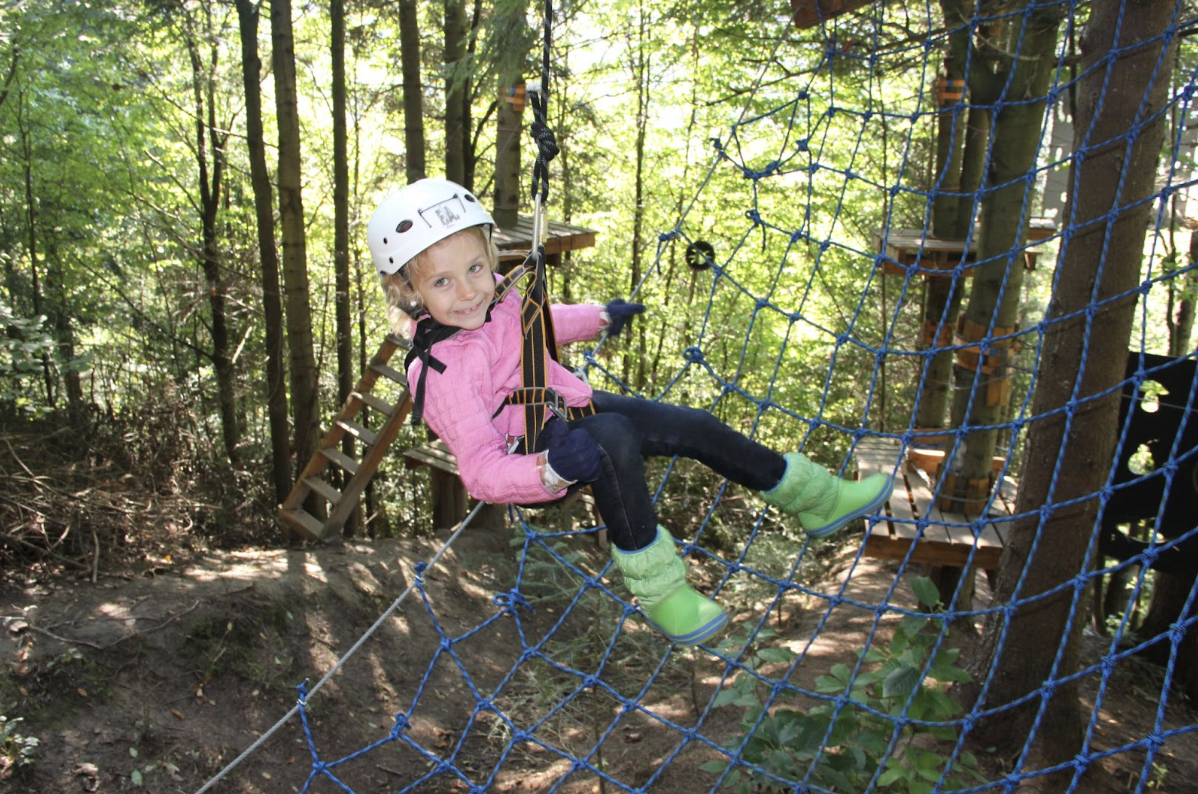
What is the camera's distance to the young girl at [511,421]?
155cm

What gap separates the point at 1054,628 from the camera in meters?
2.28

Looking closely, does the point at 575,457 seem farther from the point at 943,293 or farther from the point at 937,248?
the point at 943,293

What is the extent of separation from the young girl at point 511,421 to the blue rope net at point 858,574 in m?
0.19

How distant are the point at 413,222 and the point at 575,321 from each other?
0.46m

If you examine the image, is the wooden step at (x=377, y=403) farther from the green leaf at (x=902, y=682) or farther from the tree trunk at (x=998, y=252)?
the green leaf at (x=902, y=682)

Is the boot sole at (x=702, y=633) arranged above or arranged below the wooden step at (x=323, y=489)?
above

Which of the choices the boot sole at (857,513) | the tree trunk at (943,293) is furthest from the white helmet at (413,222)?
the tree trunk at (943,293)

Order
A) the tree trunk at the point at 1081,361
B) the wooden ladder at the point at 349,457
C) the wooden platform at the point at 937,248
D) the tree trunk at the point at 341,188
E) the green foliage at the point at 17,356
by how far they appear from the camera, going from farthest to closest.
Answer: the tree trunk at the point at 341,188 < the wooden ladder at the point at 349,457 < the wooden platform at the point at 937,248 < the green foliage at the point at 17,356 < the tree trunk at the point at 1081,361

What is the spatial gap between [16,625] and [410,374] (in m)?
2.27

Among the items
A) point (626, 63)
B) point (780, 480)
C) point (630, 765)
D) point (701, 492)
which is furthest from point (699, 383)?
point (780, 480)

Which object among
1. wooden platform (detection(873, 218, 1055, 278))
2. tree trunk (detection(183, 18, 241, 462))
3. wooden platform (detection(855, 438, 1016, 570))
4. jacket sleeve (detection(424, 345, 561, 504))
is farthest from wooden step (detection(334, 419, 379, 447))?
jacket sleeve (detection(424, 345, 561, 504))

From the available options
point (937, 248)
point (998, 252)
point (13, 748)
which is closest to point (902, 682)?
point (998, 252)

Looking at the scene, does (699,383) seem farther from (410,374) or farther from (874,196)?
(410,374)

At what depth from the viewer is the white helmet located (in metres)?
1.56
